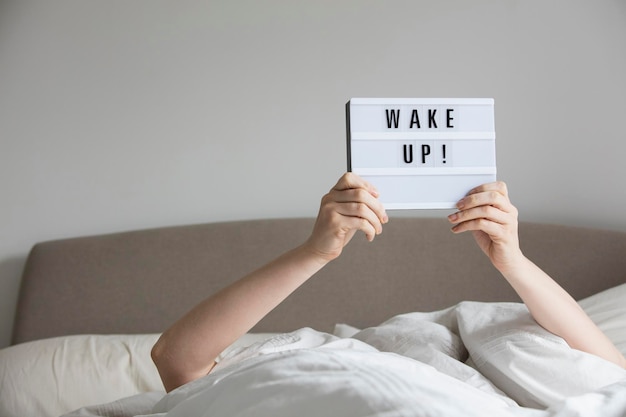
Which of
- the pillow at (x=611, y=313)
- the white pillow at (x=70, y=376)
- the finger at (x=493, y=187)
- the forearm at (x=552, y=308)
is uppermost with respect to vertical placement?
the finger at (x=493, y=187)

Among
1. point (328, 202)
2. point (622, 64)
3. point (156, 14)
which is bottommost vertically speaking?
point (328, 202)

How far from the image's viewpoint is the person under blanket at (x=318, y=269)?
3.89 feet

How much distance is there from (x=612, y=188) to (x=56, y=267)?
1.75 m

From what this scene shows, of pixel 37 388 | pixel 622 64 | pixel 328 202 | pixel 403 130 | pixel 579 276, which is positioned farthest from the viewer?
pixel 622 64

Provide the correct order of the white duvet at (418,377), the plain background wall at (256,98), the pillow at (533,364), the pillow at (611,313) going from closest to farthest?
the white duvet at (418,377), the pillow at (533,364), the pillow at (611,313), the plain background wall at (256,98)

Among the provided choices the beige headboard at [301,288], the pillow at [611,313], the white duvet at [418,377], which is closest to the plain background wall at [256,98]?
the beige headboard at [301,288]

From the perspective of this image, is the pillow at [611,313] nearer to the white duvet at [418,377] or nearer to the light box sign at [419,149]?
the white duvet at [418,377]

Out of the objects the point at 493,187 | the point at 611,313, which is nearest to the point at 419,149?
the point at 493,187

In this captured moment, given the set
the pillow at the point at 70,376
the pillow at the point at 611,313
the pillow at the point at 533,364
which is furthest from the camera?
the pillow at the point at 70,376

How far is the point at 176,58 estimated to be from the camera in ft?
7.75

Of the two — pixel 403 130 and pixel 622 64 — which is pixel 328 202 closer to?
pixel 403 130

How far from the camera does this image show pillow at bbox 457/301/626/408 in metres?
1.14

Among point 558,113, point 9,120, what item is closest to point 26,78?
point 9,120

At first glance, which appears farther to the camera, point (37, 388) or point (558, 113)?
point (558, 113)
